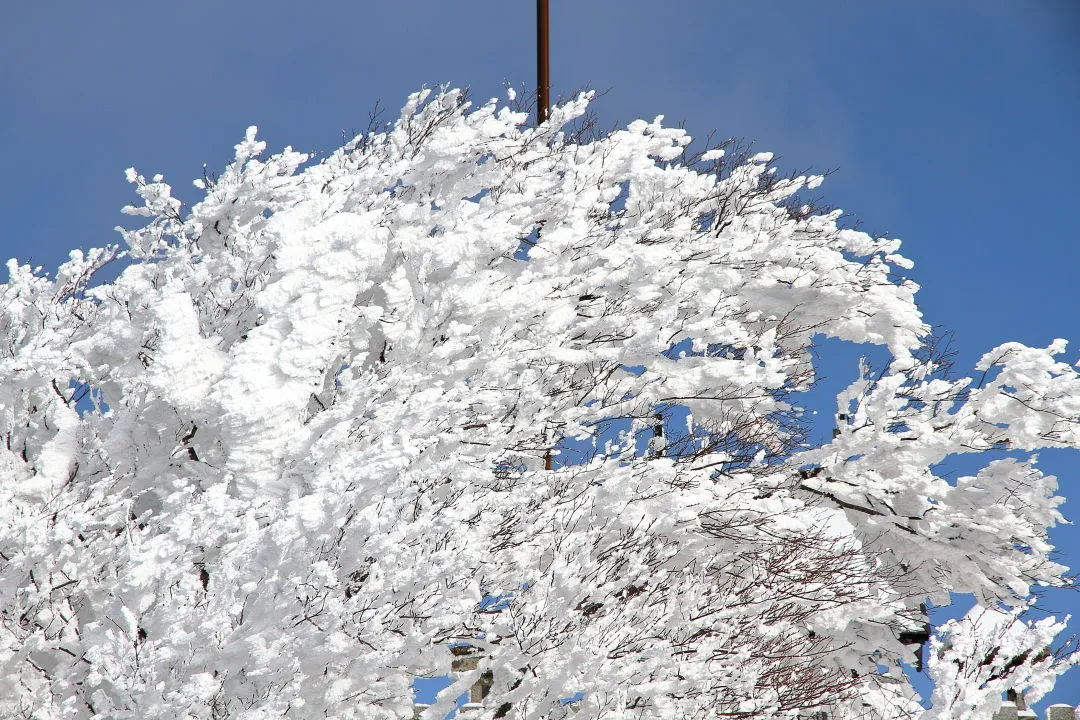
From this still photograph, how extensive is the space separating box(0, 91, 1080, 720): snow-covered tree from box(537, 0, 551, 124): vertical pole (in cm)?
116

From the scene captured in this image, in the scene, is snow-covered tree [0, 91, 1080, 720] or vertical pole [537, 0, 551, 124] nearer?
snow-covered tree [0, 91, 1080, 720]

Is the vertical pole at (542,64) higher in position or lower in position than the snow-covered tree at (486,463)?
higher

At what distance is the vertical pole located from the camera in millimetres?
9633

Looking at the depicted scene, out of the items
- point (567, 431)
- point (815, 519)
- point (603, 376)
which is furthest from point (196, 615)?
point (815, 519)

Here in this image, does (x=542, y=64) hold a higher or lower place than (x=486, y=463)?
higher

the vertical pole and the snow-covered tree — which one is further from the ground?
the vertical pole

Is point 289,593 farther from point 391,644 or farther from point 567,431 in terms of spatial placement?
point 567,431

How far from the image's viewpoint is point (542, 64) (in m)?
9.98

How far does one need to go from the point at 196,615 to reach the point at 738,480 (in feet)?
16.2

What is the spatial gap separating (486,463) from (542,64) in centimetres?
551

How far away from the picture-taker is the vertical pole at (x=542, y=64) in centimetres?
963

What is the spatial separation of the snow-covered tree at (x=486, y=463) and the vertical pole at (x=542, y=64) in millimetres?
1163

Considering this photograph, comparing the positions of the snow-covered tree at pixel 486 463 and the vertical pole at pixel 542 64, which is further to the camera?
the vertical pole at pixel 542 64

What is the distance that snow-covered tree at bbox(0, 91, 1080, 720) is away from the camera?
4.60 meters
